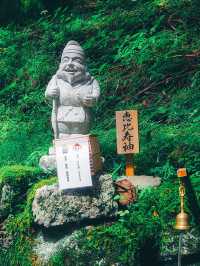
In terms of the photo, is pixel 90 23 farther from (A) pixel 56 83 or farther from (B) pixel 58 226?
(B) pixel 58 226

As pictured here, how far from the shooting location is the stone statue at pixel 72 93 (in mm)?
6391

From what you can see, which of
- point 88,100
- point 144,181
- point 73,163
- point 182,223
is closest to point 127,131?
point 144,181

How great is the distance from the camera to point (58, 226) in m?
5.77

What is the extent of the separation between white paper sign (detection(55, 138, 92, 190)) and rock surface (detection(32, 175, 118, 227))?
0.40ft

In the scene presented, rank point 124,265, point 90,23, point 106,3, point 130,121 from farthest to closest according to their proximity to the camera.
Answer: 1. point 106,3
2. point 90,23
3. point 130,121
4. point 124,265

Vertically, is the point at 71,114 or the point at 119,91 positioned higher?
the point at 119,91

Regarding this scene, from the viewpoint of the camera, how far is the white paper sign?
18.8 ft

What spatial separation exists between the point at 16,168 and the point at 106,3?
7.35m

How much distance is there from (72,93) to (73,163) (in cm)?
95

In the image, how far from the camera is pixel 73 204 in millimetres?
5742

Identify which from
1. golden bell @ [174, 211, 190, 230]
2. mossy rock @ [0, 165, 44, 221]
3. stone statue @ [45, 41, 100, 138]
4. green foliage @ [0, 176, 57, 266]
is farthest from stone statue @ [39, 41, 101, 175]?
golden bell @ [174, 211, 190, 230]

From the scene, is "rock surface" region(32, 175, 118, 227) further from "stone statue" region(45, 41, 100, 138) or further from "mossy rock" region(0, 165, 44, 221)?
"stone statue" region(45, 41, 100, 138)

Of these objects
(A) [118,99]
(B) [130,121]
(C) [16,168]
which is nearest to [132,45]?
(A) [118,99]

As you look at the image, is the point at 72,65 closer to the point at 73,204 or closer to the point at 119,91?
the point at 73,204
